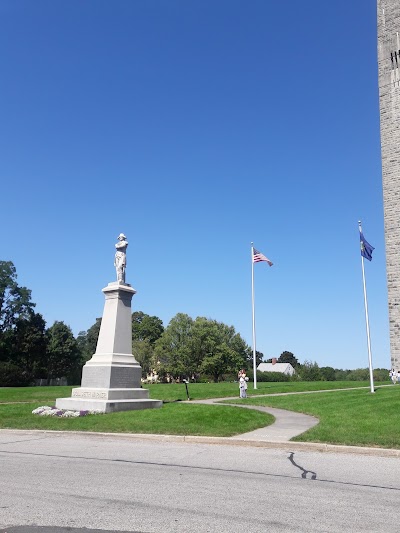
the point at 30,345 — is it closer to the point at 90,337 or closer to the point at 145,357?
the point at 145,357

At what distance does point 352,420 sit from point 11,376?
5086cm

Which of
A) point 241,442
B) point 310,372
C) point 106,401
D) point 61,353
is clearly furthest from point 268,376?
point 241,442

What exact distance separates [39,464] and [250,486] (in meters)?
4.06

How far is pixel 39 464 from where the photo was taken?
340 inches

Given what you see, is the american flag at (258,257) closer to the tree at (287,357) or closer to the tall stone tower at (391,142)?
the tall stone tower at (391,142)

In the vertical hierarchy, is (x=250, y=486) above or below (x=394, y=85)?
below

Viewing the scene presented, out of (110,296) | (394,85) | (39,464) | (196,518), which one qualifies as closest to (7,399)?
(110,296)

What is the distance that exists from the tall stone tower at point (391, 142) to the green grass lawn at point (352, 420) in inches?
859

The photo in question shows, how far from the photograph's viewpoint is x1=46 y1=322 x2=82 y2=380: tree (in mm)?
74750

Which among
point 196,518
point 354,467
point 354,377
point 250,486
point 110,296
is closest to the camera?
point 196,518

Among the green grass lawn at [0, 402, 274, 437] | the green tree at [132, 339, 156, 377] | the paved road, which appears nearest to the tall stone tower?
the green grass lawn at [0, 402, 274, 437]

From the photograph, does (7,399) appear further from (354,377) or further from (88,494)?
(354,377)

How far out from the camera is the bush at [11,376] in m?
55.1

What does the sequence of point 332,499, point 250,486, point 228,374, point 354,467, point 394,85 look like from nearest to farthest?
point 332,499 < point 250,486 < point 354,467 < point 394,85 < point 228,374
